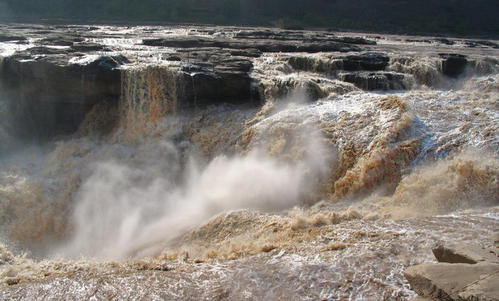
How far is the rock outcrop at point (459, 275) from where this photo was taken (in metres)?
3.80

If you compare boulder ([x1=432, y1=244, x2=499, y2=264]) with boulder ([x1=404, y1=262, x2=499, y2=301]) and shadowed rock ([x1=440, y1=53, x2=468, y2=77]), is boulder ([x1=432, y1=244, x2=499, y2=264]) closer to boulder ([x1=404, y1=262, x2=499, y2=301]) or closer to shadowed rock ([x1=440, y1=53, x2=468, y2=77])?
boulder ([x1=404, y1=262, x2=499, y2=301])

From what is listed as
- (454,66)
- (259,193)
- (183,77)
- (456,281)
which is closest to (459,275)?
(456,281)

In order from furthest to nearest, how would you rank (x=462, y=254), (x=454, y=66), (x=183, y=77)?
(x=454, y=66) → (x=183, y=77) → (x=462, y=254)

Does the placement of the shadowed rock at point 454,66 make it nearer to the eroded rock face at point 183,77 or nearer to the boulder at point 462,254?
the eroded rock face at point 183,77

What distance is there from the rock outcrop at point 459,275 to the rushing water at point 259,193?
0.37m

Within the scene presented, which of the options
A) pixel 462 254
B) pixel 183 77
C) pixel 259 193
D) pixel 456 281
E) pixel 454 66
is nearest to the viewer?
pixel 456 281

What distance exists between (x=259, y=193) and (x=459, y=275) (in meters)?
4.73

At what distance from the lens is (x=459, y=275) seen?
4.07 metres

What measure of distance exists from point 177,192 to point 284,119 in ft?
9.78

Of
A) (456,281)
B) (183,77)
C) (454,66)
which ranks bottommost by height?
(456,281)

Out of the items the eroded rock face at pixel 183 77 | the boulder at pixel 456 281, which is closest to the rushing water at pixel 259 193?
the eroded rock face at pixel 183 77

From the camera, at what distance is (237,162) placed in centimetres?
976

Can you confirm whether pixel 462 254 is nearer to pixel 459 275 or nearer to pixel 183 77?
pixel 459 275

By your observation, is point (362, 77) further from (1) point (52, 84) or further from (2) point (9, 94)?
(2) point (9, 94)
